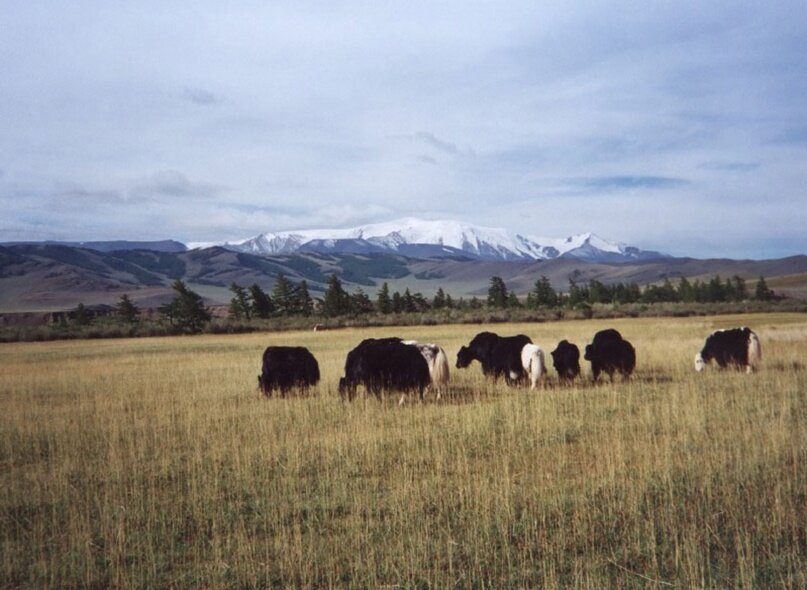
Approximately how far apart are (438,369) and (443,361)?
0.27 meters

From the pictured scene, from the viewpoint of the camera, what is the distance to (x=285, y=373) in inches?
675

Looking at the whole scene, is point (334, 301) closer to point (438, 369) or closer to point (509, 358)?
point (509, 358)

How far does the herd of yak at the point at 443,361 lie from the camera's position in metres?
15.5

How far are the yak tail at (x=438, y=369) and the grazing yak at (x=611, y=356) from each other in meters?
4.92

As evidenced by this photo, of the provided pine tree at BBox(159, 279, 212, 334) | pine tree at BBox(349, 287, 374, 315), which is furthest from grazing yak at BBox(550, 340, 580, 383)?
pine tree at BBox(349, 287, 374, 315)

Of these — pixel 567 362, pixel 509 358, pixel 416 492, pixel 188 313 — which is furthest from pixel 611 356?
pixel 188 313

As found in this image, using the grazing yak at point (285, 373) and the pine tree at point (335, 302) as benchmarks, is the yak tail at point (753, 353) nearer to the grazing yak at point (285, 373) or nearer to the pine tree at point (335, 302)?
the grazing yak at point (285, 373)

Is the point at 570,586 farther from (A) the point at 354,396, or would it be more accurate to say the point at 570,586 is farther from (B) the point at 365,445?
(A) the point at 354,396

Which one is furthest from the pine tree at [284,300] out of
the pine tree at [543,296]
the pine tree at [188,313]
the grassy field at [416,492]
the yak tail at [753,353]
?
the yak tail at [753,353]

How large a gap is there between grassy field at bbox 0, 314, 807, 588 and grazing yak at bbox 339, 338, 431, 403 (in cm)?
79

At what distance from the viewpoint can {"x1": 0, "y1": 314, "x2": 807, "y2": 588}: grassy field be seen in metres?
5.83

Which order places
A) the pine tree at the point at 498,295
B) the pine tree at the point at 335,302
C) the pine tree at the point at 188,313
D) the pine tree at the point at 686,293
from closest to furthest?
the pine tree at the point at 188,313
the pine tree at the point at 335,302
the pine tree at the point at 498,295
the pine tree at the point at 686,293

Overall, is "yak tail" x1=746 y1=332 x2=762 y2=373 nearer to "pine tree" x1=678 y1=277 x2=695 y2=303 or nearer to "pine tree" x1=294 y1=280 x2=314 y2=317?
"pine tree" x1=294 y1=280 x2=314 y2=317

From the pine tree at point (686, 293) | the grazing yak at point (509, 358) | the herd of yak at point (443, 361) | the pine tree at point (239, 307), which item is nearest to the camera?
the herd of yak at point (443, 361)
